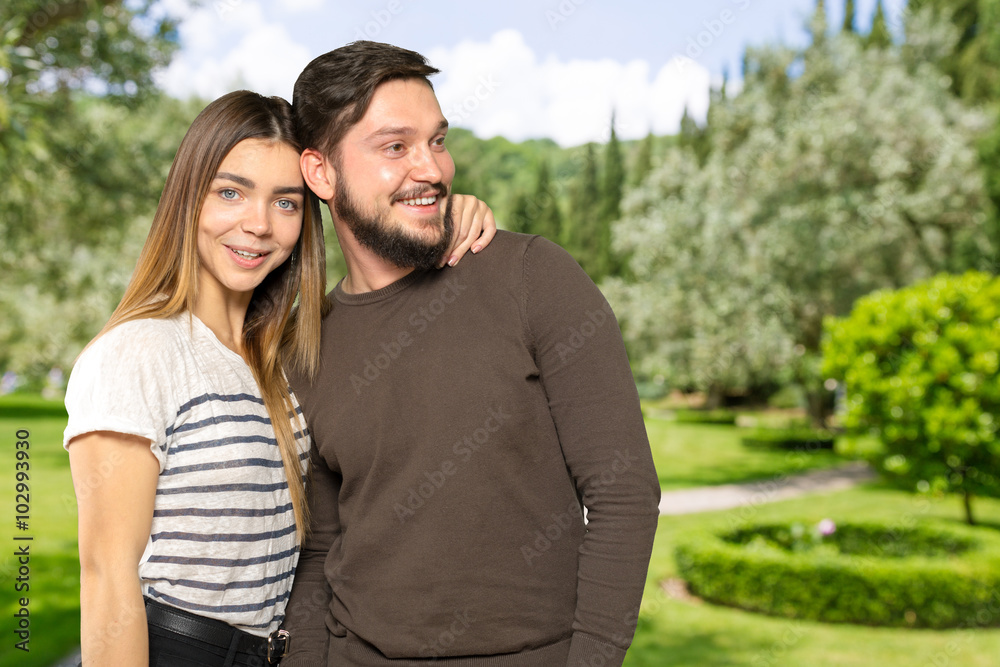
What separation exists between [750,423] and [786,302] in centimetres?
1452

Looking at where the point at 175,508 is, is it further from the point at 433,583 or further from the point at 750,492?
the point at 750,492

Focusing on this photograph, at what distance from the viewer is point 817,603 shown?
826 centimetres

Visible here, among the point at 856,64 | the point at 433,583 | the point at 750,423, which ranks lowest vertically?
the point at 750,423

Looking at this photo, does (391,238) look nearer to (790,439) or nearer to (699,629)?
(699,629)

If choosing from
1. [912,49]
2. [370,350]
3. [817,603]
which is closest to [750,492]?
[817,603]

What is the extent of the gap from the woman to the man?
138mm

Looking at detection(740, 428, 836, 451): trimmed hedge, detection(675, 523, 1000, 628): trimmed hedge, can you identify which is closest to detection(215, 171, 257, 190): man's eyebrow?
detection(675, 523, 1000, 628): trimmed hedge

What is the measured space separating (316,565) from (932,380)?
10.2m

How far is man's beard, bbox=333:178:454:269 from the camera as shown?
7.11ft

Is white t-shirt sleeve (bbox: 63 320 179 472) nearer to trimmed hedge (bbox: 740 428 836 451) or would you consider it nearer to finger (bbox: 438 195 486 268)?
finger (bbox: 438 195 486 268)

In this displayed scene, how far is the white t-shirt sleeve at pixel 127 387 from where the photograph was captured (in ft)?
5.78

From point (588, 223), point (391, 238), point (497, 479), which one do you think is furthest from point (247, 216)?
point (588, 223)

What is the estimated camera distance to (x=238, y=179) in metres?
2.16

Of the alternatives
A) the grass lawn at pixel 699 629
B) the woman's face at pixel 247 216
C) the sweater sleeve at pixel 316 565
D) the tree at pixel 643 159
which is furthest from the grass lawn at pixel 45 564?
the tree at pixel 643 159
